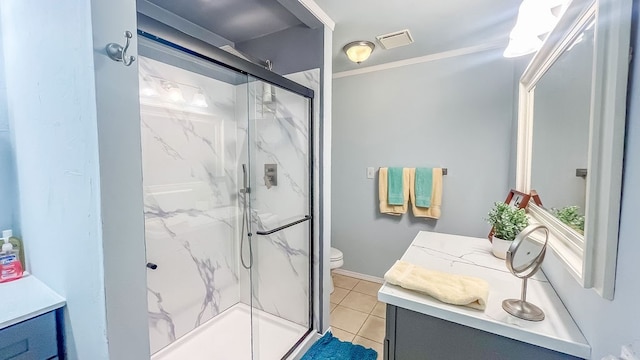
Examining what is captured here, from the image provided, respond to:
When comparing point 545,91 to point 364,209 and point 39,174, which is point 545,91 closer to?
point 364,209

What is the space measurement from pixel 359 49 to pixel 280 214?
144 cm

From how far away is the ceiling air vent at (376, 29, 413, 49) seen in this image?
6.36 feet

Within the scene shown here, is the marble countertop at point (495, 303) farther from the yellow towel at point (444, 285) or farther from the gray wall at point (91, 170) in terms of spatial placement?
the gray wall at point (91, 170)

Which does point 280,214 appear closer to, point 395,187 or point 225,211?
point 225,211

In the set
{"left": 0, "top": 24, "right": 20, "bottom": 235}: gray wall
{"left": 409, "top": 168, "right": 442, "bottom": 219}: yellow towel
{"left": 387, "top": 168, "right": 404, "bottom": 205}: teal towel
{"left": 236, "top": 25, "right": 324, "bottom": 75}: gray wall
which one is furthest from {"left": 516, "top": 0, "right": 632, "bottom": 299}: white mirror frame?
{"left": 0, "top": 24, "right": 20, "bottom": 235}: gray wall

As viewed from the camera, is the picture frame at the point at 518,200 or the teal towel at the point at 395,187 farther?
the teal towel at the point at 395,187

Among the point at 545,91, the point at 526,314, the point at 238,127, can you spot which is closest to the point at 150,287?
the point at 238,127

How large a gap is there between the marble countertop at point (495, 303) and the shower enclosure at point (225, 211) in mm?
928

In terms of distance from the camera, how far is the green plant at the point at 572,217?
31.4 inches

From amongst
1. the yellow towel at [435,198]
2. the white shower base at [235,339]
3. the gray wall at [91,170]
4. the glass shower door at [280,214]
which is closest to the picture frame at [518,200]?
the yellow towel at [435,198]

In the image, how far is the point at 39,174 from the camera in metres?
0.96

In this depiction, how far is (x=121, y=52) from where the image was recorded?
0.70 m

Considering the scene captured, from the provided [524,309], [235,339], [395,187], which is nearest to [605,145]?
[524,309]

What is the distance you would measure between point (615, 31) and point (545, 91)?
Answer: 86 centimetres
